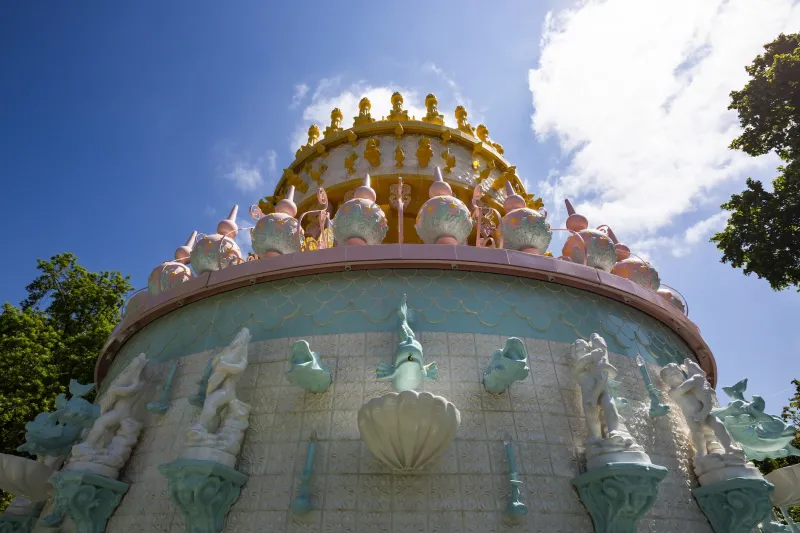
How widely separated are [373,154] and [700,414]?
25.1ft

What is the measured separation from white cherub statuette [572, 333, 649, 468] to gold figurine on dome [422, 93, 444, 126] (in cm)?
778

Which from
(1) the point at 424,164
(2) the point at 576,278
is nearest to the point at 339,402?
(2) the point at 576,278

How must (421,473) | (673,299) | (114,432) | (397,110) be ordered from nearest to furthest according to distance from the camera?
(421,473), (114,432), (673,299), (397,110)

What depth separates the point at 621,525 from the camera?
157 inches

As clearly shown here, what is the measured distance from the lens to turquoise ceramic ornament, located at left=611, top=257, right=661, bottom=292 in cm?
675

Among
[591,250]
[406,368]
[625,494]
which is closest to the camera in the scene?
[625,494]

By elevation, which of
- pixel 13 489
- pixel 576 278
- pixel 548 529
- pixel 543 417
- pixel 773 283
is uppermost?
pixel 773 283

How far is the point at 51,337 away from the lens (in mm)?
13875

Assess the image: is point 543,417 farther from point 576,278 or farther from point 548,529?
point 576,278

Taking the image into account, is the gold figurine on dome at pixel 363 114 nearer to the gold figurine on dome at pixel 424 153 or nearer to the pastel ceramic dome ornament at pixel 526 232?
the gold figurine on dome at pixel 424 153

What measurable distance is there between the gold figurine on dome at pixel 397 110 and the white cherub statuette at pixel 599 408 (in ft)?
26.1

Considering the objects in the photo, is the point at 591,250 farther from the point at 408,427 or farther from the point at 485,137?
the point at 485,137

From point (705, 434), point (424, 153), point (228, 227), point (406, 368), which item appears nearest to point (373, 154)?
point (424, 153)

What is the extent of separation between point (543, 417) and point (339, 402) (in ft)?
6.49
